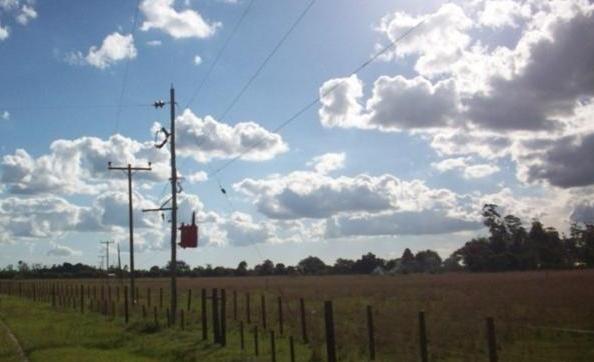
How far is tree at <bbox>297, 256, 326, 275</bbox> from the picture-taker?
581 feet

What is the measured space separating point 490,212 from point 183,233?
115 metres

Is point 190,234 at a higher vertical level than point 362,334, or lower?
higher

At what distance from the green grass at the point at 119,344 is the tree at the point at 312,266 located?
143060 mm

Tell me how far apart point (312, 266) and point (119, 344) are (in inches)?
6150

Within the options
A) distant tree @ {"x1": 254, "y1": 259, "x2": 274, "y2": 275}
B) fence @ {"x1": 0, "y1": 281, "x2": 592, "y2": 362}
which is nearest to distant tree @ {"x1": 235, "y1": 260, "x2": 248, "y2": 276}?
distant tree @ {"x1": 254, "y1": 259, "x2": 274, "y2": 275}

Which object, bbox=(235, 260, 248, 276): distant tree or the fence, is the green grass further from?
bbox=(235, 260, 248, 276): distant tree

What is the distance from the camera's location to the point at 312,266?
180625 mm

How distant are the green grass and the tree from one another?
14306 cm

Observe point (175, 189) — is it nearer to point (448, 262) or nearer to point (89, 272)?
point (448, 262)

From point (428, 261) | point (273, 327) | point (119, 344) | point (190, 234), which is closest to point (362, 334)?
point (273, 327)

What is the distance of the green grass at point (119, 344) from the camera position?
21.0 metres

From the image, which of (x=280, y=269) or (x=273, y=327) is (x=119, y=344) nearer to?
(x=273, y=327)

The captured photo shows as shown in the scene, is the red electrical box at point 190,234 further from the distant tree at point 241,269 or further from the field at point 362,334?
the distant tree at point 241,269

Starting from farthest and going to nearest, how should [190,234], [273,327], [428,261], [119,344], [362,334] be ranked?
1. [428,261]
2. [190,234]
3. [273,327]
4. [119,344]
5. [362,334]
